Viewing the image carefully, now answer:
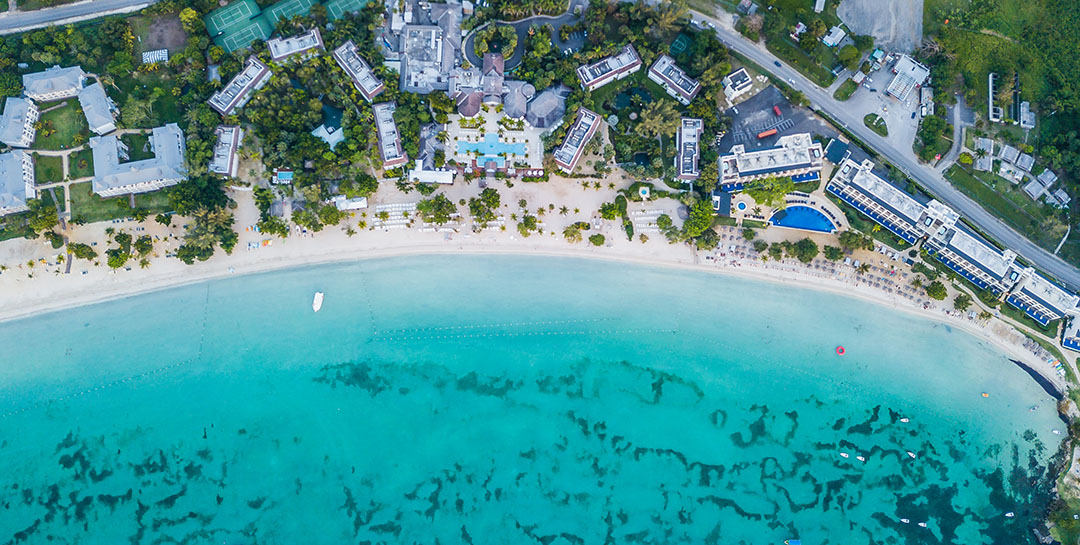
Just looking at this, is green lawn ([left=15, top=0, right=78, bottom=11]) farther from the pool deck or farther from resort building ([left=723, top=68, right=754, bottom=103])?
resort building ([left=723, top=68, right=754, bottom=103])

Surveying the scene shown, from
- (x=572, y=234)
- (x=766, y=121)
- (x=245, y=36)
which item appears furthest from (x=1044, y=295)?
(x=245, y=36)

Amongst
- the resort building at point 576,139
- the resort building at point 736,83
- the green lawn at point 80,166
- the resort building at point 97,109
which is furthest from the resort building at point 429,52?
the green lawn at point 80,166

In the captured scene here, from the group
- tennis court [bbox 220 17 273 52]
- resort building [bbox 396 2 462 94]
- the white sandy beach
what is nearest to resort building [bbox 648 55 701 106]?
the white sandy beach

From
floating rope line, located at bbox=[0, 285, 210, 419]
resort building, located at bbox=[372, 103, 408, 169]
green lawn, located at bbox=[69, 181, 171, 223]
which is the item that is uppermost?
resort building, located at bbox=[372, 103, 408, 169]

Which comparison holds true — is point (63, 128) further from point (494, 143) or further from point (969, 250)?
point (969, 250)

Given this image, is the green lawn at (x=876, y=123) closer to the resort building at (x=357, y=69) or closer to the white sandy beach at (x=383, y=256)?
the white sandy beach at (x=383, y=256)
